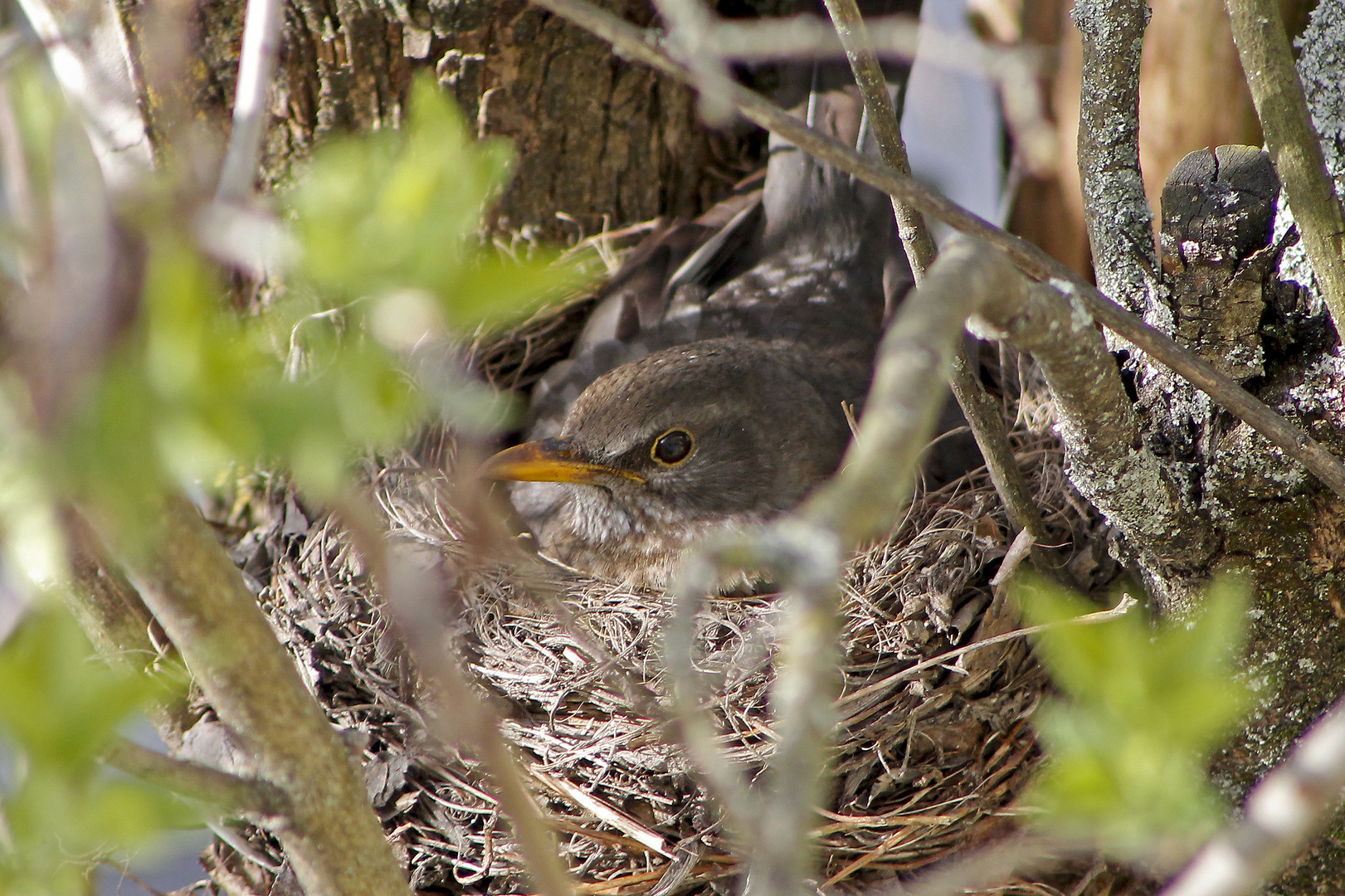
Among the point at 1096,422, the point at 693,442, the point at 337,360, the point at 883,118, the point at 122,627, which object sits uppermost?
the point at 337,360

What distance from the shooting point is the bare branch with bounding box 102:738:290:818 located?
3.52 ft

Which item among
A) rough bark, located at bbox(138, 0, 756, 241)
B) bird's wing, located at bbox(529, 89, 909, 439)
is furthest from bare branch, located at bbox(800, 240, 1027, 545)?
bird's wing, located at bbox(529, 89, 909, 439)

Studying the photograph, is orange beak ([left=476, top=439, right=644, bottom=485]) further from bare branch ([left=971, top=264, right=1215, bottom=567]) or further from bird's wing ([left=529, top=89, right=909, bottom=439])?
bare branch ([left=971, top=264, right=1215, bottom=567])

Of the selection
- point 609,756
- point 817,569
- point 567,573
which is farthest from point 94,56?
point 817,569

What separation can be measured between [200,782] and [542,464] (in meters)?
1.44

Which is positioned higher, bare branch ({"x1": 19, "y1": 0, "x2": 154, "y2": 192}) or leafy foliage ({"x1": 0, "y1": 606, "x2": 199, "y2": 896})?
bare branch ({"x1": 19, "y1": 0, "x2": 154, "y2": 192})

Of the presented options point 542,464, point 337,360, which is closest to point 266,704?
point 337,360

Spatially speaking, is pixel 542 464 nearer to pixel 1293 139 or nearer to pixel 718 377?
pixel 718 377

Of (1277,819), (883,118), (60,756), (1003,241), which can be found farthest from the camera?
(883,118)

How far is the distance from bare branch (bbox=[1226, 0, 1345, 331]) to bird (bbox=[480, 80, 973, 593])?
112 cm

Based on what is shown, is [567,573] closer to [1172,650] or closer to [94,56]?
[94,56]

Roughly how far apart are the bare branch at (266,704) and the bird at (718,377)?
1261mm

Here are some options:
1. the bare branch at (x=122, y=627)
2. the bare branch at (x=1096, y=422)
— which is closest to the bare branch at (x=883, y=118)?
the bare branch at (x=1096, y=422)

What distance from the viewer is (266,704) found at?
3.92 ft
